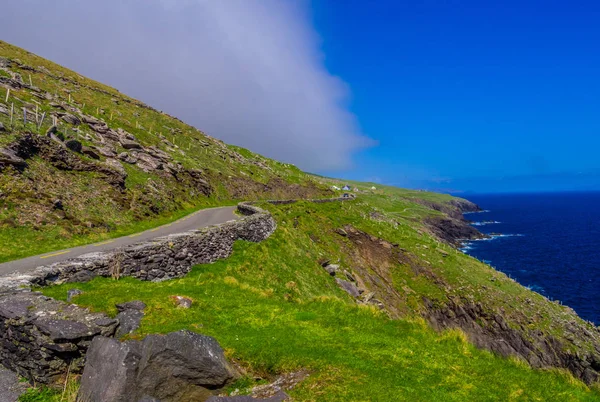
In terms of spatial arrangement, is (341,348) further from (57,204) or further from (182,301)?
(57,204)

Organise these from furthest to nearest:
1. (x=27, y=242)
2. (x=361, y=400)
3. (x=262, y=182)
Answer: (x=262, y=182), (x=27, y=242), (x=361, y=400)

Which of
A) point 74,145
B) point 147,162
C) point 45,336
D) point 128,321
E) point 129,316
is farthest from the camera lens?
point 147,162

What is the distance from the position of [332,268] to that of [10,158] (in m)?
30.6

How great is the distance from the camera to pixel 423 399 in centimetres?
995

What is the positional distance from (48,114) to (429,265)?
56845mm

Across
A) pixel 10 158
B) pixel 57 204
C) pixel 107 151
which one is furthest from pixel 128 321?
pixel 107 151

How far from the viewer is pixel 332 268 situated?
35.2 metres

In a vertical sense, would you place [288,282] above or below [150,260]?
below

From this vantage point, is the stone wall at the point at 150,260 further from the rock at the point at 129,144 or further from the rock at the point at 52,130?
the rock at the point at 129,144

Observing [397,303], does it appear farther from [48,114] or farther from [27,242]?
[48,114]

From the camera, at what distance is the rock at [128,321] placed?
12188 millimetres

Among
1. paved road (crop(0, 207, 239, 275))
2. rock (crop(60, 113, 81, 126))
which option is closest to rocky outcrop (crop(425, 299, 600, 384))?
paved road (crop(0, 207, 239, 275))

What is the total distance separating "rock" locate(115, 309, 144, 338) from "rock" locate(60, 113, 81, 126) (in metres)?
41.7

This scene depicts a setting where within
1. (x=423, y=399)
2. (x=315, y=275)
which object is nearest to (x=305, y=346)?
(x=423, y=399)
